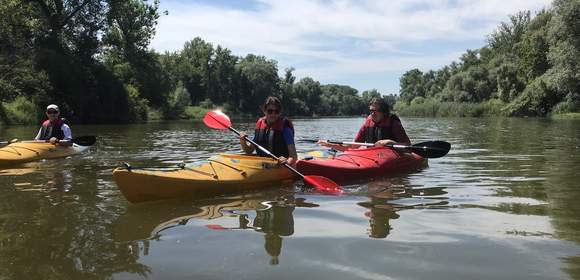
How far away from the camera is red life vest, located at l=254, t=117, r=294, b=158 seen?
6.94 meters

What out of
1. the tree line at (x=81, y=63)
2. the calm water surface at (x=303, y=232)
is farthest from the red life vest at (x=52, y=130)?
the tree line at (x=81, y=63)

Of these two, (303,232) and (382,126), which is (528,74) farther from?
(303,232)

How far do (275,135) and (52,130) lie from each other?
569 centimetres

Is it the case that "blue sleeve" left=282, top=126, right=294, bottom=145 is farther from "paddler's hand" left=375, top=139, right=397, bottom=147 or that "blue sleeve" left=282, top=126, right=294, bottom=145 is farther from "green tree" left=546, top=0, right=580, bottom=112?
"green tree" left=546, top=0, right=580, bottom=112

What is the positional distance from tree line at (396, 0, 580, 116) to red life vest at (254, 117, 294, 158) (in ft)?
91.9

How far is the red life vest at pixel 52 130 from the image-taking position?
10297 millimetres

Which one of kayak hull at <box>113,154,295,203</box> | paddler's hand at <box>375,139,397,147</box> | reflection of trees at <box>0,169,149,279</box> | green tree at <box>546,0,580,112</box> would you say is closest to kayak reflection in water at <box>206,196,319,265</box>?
kayak hull at <box>113,154,295,203</box>

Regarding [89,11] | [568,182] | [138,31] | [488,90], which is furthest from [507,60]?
[568,182]

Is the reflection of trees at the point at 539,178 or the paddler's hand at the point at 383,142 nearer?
the reflection of trees at the point at 539,178

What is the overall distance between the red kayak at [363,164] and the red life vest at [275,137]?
0.36 metres

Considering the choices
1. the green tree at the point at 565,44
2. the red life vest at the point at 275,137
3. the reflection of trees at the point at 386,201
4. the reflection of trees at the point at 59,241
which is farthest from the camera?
the green tree at the point at 565,44

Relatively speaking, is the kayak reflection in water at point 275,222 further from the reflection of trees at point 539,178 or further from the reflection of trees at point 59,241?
the reflection of trees at point 539,178

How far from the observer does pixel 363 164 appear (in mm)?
7551

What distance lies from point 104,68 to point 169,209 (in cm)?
3371
